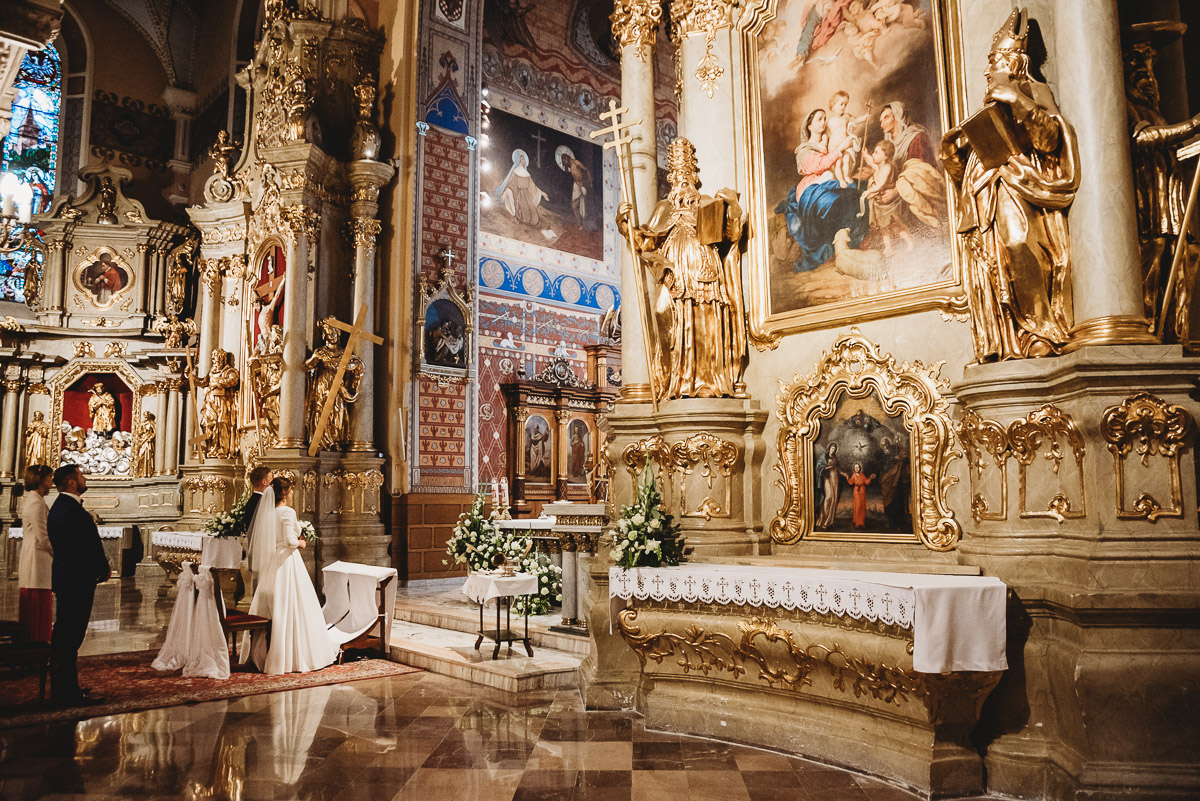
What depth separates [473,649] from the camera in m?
7.95

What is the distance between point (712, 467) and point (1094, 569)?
2670 mm

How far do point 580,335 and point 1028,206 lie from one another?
38.0 feet

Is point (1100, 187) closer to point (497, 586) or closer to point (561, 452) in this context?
point (497, 586)

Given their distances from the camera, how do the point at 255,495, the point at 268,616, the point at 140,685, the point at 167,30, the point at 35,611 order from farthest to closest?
→ the point at 167,30, the point at 255,495, the point at 268,616, the point at 35,611, the point at 140,685

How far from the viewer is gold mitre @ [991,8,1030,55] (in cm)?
478

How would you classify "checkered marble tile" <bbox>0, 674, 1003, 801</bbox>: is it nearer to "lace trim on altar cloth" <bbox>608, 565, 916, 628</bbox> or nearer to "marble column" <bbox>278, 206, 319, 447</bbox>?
"lace trim on altar cloth" <bbox>608, 565, 916, 628</bbox>

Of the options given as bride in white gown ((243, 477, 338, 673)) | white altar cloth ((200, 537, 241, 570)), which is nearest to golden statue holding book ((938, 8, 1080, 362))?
bride in white gown ((243, 477, 338, 673))

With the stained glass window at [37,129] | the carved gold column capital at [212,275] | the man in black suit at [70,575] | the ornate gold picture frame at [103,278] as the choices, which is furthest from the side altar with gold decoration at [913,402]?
the stained glass window at [37,129]

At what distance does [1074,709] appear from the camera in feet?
13.6

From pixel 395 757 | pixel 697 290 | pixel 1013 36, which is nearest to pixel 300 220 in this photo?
pixel 697 290

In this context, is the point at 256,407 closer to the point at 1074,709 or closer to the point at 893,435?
the point at 893,435

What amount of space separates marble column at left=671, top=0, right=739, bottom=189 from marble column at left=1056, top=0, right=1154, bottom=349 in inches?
104

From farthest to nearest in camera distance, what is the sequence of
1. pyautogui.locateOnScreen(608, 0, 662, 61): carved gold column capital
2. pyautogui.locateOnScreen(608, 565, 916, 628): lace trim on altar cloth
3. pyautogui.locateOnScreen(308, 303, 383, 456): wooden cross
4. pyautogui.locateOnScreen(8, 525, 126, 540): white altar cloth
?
pyautogui.locateOnScreen(8, 525, 126, 540): white altar cloth < pyautogui.locateOnScreen(308, 303, 383, 456): wooden cross < pyautogui.locateOnScreen(608, 0, 662, 61): carved gold column capital < pyautogui.locateOnScreen(608, 565, 916, 628): lace trim on altar cloth

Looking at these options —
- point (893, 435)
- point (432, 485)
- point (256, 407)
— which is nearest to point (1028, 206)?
point (893, 435)
